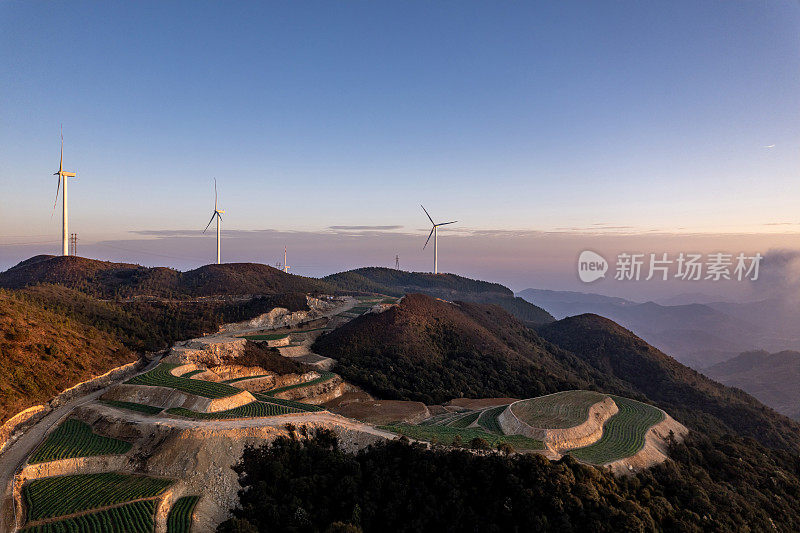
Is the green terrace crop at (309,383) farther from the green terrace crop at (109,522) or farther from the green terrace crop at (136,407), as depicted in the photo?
the green terrace crop at (109,522)

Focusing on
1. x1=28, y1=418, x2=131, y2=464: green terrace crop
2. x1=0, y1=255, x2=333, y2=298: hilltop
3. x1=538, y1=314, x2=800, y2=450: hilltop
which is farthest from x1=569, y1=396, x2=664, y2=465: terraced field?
x1=0, y1=255, x2=333, y2=298: hilltop

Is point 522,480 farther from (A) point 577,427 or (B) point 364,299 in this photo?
(B) point 364,299

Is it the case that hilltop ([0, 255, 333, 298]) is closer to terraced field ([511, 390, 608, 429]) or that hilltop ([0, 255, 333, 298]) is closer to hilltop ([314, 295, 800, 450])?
hilltop ([314, 295, 800, 450])

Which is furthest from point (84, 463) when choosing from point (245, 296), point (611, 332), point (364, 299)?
point (611, 332)

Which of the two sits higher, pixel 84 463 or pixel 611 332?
pixel 84 463

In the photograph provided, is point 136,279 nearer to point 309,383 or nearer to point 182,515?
point 309,383

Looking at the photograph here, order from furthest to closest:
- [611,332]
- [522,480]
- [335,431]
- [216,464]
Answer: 1. [611,332]
2. [335,431]
3. [216,464]
4. [522,480]
